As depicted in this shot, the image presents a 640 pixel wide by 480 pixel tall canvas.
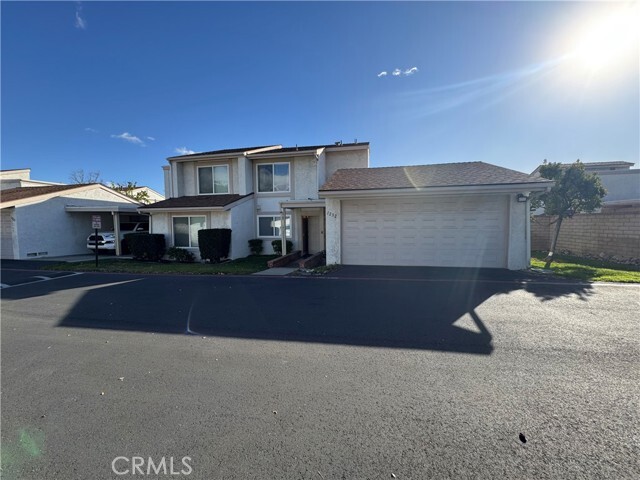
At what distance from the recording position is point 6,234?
1708 centimetres

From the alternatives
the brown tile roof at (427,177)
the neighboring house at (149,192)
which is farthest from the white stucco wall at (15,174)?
the brown tile roof at (427,177)

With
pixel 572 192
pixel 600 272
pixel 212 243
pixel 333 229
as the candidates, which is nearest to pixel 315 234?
pixel 333 229

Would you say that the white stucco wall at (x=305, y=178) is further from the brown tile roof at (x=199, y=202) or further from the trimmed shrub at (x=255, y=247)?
the trimmed shrub at (x=255, y=247)

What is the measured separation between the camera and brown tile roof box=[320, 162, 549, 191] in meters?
11.2

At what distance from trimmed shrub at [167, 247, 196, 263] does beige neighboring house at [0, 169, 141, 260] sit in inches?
216

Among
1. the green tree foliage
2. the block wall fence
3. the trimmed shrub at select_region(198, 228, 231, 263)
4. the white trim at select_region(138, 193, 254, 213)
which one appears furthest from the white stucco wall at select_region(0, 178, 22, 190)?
the block wall fence

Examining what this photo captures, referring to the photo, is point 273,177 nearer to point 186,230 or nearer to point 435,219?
point 186,230

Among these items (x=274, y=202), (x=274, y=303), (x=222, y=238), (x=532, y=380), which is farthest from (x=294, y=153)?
(x=532, y=380)

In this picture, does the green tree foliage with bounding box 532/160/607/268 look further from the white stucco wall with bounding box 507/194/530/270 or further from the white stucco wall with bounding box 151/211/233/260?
the white stucco wall with bounding box 151/211/233/260

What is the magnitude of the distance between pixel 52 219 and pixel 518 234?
2545 centimetres

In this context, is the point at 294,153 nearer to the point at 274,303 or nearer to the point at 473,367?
the point at 274,303

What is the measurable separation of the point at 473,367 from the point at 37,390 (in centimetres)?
532

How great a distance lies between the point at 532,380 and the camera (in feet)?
11.3

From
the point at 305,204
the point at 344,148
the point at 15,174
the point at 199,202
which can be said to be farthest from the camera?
the point at 15,174
